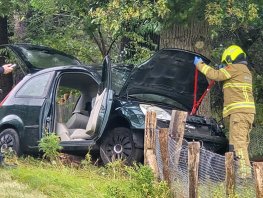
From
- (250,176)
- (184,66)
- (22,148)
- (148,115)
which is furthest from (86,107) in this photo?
(250,176)

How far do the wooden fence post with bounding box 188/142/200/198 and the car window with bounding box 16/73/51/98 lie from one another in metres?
4.52

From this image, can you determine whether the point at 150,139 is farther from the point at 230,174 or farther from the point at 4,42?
the point at 4,42

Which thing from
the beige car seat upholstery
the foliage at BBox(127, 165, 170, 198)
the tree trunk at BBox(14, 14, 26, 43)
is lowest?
the foliage at BBox(127, 165, 170, 198)

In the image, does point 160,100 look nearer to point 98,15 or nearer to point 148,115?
point 98,15

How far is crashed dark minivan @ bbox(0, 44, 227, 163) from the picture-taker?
8.70 metres

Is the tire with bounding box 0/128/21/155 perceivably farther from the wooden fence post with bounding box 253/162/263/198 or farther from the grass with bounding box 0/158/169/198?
the wooden fence post with bounding box 253/162/263/198

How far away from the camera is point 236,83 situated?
8.94 metres

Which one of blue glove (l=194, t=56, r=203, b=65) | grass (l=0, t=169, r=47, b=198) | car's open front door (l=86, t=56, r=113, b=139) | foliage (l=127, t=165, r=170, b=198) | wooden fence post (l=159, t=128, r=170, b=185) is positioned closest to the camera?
foliage (l=127, t=165, r=170, b=198)

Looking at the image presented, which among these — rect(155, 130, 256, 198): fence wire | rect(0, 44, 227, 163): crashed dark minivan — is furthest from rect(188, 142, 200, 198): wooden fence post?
rect(0, 44, 227, 163): crashed dark minivan

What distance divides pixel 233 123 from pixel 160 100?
1208 mm

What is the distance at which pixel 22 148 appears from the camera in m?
9.73

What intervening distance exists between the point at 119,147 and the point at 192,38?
2.97 meters

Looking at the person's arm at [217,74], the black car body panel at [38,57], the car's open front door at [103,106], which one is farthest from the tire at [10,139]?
the person's arm at [217,74]

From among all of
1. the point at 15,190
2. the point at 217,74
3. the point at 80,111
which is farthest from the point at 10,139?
the point at 217,74
